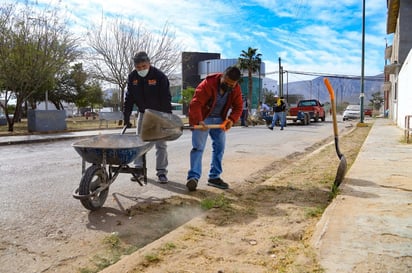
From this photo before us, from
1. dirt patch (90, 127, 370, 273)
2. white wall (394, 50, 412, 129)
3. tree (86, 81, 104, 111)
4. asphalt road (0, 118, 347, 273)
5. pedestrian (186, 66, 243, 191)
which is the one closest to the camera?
dirt patch (90, 127, 370, 273)

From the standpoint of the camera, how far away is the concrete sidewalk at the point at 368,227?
2666 millimetres

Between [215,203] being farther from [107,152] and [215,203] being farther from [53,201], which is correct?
[53,201]

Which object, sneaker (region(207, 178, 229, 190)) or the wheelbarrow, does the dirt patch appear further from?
the wheelbarrow

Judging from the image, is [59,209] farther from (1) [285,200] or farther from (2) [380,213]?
(2) [380,213]

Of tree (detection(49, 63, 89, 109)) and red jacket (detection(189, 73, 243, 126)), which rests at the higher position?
tree (detection(49, 63, 89, 109))

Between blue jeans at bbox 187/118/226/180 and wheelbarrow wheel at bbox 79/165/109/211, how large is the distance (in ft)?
4.50

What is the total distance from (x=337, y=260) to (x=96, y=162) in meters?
2.74

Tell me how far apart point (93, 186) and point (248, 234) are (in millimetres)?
1861

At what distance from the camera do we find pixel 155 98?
5.80 m

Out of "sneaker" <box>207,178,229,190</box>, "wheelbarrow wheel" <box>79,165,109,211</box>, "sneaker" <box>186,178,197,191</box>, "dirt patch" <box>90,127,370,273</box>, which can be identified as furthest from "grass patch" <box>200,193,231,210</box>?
"wheelbarrow wheel" <box>79,165,109,211</box>

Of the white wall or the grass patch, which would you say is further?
the white wall

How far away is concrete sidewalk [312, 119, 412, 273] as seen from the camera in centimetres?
267

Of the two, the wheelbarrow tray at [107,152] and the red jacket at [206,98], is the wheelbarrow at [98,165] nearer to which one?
the wheelbarrow tray at [107,152]

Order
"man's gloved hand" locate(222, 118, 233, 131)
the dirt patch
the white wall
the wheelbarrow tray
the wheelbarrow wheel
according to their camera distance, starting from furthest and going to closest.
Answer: the white wall → "man's gloved hand" locate(222, 118, 233, 131) → the wheelbarrow tray → the wheelbarrow wheel → the dirt patch
